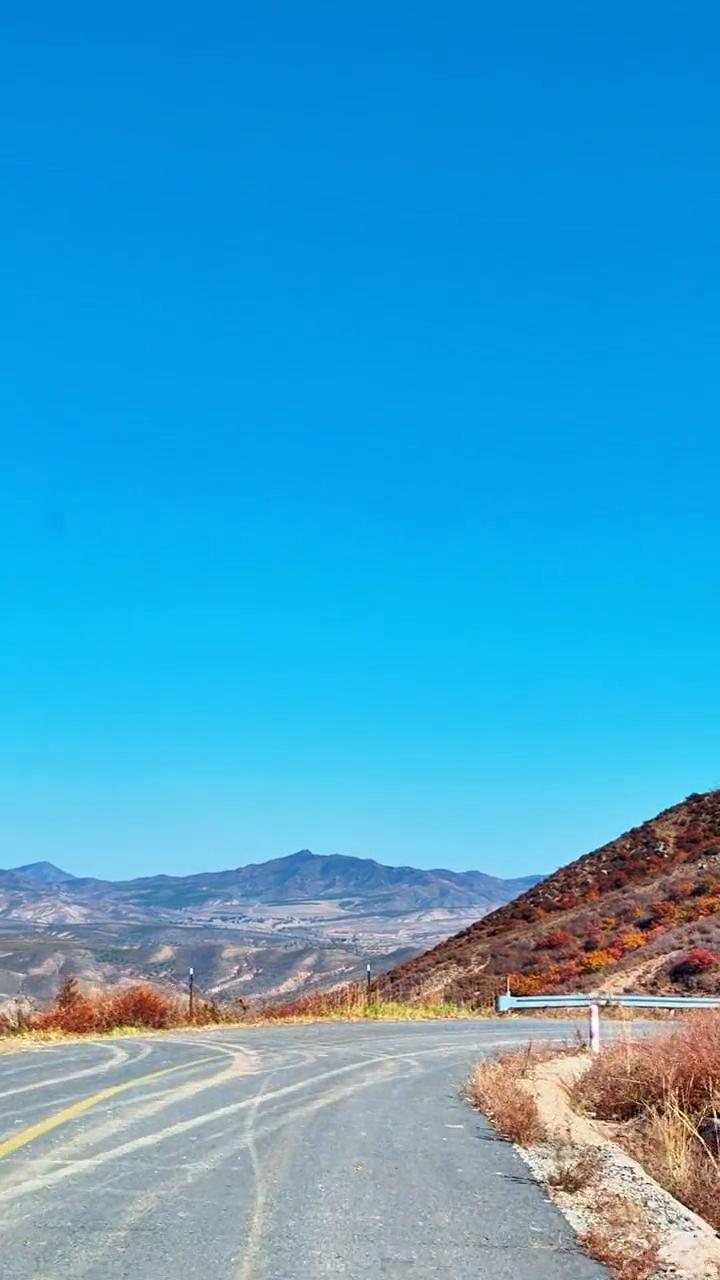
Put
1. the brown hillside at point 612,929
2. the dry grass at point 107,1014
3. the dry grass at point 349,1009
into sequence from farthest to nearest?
the brown hillside at point 612,929, the dry grass at point 349,1009, the dry grass at point 107,1014

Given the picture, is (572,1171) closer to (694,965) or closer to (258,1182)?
(258,1182)

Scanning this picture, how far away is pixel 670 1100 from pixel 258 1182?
398 centimetres

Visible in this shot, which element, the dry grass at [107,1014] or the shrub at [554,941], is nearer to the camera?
the dry grass at [107,1014]

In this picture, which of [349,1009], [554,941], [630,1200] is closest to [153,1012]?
[349,1009]

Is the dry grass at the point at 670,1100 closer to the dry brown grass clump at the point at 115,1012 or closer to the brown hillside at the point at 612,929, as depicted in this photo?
the dry brown grass clump at the point at 115,1012

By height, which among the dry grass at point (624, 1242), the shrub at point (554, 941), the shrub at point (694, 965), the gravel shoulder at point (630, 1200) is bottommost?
the gravel shoulder at point (630, 1200)

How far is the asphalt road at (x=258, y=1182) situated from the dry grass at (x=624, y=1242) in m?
0.13

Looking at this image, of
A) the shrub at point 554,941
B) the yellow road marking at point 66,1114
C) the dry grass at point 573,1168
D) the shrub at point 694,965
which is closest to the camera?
the dry grass at point 573,1168

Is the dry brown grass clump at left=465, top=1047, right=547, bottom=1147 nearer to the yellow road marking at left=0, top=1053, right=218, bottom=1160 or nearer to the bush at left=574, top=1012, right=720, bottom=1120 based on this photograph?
the bush at left=574, top=1012, right=720, bottom=1120

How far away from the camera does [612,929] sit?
45.9 meters

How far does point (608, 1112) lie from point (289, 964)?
151790 mm

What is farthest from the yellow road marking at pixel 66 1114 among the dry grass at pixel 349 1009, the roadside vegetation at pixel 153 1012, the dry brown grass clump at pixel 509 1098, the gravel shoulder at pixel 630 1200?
the dry grass at pixel 349 1009

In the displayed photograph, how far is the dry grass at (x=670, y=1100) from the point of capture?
8398 mm

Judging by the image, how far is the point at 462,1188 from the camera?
8211 mm
